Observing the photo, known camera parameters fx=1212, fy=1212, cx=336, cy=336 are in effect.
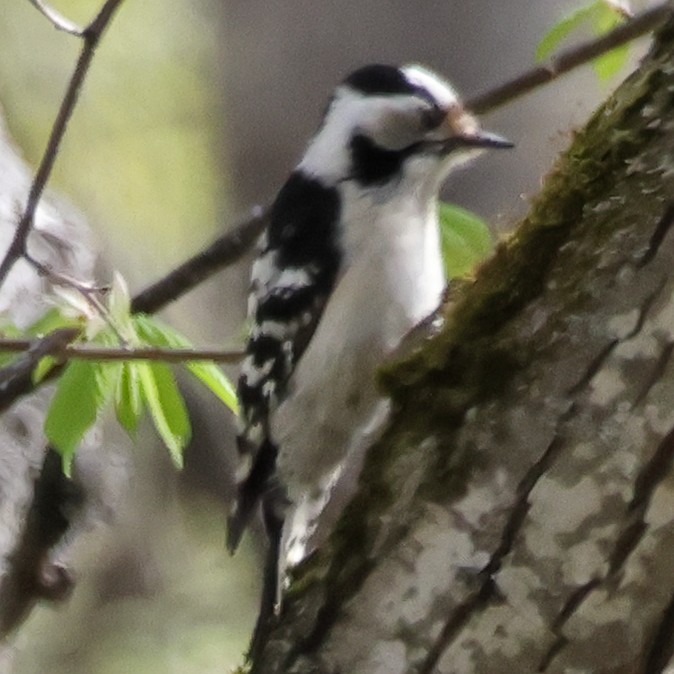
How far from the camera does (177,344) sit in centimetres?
128

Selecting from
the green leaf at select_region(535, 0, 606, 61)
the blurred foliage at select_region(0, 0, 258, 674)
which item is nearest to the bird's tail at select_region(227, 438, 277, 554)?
the green leaf at select_region(535, 0, 606, 61)

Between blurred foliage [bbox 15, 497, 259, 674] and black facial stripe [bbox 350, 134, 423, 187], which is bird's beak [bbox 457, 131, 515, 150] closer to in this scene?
black facial stripe [bbox 350, 134, 423, 187]

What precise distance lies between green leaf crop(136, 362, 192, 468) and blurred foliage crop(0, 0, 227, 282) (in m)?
1.89

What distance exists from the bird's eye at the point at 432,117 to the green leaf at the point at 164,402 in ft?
1.59

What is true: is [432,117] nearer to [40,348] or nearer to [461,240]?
[461,240]

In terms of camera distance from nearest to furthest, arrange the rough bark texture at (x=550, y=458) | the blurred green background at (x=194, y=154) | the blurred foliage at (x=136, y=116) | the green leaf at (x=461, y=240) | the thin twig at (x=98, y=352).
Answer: the rough bark texture at (x=550, y=458)
the thin twig at (x=98, y=352)
the green leaf at (x=461, y=240)
the blurred green background at (x=194, y=154)
the blurred foliage at (x=136, y=116)

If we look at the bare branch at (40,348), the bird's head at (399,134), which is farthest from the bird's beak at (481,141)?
the bare branch at (40,348)

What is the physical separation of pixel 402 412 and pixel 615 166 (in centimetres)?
26

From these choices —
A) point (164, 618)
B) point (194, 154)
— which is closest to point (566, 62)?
point (194, 154)

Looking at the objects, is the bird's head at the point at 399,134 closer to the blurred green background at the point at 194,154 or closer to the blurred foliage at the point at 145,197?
the blurred green background at the point at 194,154

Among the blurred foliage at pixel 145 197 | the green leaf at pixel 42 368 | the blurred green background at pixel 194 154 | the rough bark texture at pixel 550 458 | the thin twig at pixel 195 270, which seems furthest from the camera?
the blurred foliage at pixel 145 197

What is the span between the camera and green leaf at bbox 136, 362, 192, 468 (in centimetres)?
123

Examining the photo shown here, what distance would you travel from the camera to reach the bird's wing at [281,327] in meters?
1.51

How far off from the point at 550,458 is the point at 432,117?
0.76 m
